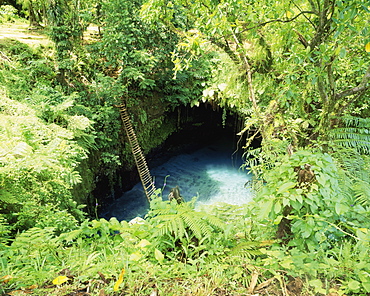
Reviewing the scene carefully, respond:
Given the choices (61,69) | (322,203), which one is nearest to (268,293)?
(322,203)

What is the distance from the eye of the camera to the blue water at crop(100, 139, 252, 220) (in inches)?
274

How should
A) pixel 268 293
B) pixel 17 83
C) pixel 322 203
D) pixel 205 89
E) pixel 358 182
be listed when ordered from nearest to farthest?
1. pixel 268 293
2. pixel 322 203
3. pixel 358 182
4. pixel 17 83
5. pixel 205 89

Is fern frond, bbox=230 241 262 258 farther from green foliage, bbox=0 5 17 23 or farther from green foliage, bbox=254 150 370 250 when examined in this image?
green foliage, bbox=0 5 17 23

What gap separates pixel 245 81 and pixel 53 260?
416 cm

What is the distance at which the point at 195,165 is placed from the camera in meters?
9.41

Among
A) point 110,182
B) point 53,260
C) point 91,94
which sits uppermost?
point 91,94

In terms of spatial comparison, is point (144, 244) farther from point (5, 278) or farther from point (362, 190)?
point (362, 190)

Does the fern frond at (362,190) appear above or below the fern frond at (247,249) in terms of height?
above

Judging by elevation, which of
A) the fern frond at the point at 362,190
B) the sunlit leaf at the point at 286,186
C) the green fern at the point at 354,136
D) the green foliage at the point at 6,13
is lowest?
the fern frond at the point at 362,190

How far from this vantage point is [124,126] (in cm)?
736

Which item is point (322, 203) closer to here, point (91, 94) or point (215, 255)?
point (215, 255)

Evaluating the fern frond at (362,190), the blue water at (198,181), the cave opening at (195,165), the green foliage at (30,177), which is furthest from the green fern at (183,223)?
the cave opening at (195,165)

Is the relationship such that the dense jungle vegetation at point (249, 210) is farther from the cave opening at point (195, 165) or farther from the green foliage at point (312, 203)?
the cave opening at point (195, 165)

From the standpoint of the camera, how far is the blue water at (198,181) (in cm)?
695
